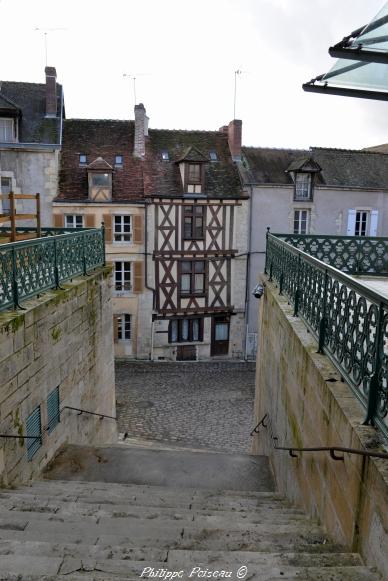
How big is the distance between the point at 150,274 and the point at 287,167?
7766 mm

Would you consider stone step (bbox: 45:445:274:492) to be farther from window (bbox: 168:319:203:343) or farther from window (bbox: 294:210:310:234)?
window (bbox: 294:210:310:234)

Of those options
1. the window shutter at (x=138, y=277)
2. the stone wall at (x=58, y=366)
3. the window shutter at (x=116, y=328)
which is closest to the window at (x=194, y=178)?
the window shutter at (x=138, y=277)

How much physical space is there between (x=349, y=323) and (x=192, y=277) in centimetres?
1643

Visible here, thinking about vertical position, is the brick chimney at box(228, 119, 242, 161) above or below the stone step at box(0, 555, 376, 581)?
above

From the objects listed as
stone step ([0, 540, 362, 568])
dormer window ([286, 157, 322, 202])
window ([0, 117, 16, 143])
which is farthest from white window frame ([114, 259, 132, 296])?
stone step ([0, 540, 362, 568])

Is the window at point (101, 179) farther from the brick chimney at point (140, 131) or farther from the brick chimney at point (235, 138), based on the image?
the brick chimney at point (235, 138)

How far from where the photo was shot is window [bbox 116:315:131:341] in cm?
1972

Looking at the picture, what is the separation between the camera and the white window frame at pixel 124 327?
64.7 ft

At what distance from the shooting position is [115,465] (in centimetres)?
643

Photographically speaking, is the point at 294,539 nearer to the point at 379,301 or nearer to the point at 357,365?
the point at 357,365

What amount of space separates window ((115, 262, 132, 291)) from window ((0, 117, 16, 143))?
6.34 meters

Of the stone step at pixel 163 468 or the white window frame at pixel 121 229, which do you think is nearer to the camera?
the stone step at pixel 163 468

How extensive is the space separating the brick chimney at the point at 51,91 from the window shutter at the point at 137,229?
546 cm

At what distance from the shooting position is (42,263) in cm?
584
